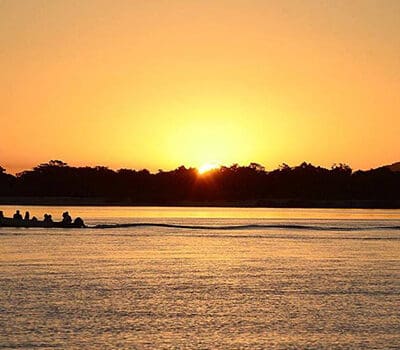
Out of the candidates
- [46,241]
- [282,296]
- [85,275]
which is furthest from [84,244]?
[282,296]

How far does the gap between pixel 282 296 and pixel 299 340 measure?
977 cm

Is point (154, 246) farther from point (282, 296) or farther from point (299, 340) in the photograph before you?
point (299, 340)

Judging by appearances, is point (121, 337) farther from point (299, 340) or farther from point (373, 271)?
point (373, 271)

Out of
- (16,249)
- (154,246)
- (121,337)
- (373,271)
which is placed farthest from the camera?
(154,246)

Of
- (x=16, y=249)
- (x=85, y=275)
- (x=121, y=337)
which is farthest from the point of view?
(x=16, y=249)

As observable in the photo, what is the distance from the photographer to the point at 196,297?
123 ft

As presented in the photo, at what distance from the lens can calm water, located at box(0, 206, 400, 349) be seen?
28469 mm

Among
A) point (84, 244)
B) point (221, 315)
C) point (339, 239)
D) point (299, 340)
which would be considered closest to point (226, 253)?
point (84, 244)

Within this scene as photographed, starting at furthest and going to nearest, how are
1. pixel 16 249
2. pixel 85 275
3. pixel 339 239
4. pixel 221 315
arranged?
pixel 339 239 < pixel 16 249 < pixel 85 275 < pixel 221 315

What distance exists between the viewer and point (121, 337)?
2831cm

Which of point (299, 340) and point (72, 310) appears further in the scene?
point (72, 310)

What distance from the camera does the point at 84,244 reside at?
70.9m

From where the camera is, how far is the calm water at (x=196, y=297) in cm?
2847

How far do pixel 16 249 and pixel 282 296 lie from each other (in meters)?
28.2
